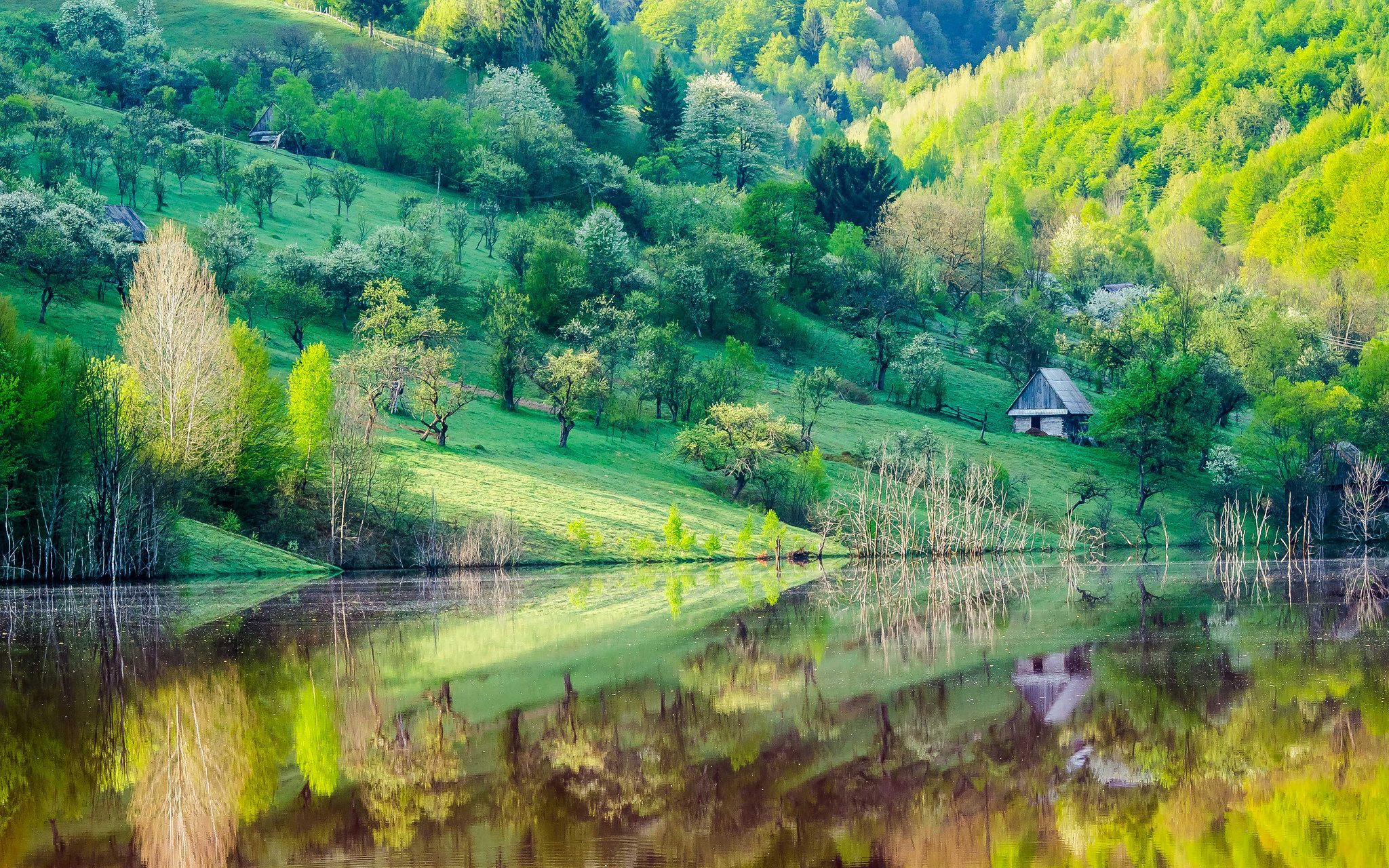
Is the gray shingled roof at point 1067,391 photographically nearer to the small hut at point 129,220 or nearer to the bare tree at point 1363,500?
the bare tree at point 1363,500

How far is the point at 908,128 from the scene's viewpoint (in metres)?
190

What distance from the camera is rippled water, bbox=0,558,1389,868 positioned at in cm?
1245

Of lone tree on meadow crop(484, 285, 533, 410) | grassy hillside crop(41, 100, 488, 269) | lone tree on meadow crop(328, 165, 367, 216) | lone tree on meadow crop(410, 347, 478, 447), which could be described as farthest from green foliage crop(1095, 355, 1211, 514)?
lone tree on meadow crop(328, 165, 367, 216)

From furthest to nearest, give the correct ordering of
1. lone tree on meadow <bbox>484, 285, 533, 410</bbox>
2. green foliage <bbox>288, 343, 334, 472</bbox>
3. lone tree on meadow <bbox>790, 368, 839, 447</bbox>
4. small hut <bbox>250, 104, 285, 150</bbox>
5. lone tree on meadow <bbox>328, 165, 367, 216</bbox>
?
1. small hut <bbox>250, 104, 285, 150</bbox>
2. lone tree on meadow <bbox>328, 165, 367, 216</bbox>
3. lone tree on meadow <bbox>790, 368, 839, 447</bbox>
4. lone tree on meadow <bbox>484, 285, 533, 410</bbox>
5. green foliage <bbox>288, 343, 334, 472</bbox>

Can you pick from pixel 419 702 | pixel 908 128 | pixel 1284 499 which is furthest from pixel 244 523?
pixel 908 128

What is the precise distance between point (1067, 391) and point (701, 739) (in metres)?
67.9

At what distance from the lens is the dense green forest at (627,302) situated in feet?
163

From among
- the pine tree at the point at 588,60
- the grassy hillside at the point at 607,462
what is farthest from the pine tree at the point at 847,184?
the grassy hillside at the point at 607,462

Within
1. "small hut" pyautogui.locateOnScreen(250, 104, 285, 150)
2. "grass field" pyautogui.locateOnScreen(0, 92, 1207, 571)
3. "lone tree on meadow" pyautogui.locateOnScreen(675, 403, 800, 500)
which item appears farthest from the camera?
"small hut" pyautogui.locateOnScreen(250, 104, 285, 150)

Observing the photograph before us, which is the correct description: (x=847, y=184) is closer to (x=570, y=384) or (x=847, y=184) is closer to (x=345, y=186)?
(x=345, y=186)

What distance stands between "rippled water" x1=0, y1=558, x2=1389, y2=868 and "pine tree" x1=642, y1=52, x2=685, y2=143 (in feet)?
336

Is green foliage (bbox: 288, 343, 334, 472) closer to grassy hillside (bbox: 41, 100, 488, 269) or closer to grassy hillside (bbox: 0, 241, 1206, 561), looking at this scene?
grassy hillside (bbox: 0, 241, 1206, 561)

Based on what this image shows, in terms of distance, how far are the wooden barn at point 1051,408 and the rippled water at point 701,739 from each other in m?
48.4

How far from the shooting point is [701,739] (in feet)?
55.3
